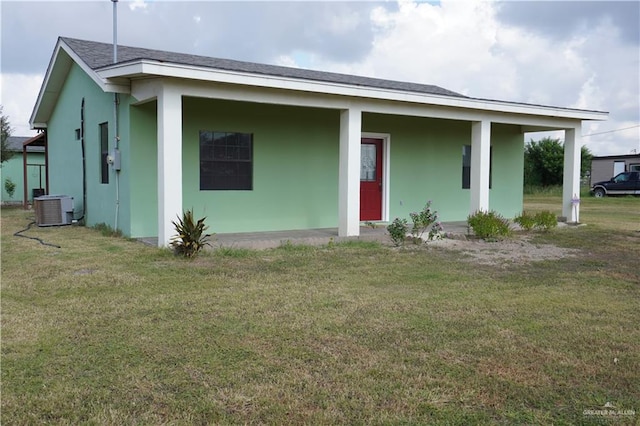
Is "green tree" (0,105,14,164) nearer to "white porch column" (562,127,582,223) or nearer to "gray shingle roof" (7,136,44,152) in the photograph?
"gray shingle roof" (7,136,44,152)

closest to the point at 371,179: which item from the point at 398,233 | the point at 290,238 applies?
the point at 398,233

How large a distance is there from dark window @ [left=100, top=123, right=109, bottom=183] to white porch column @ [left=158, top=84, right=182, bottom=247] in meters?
3.28

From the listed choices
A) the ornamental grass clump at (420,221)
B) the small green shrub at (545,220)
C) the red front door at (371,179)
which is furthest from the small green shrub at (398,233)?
the small green shrub at (545,220)

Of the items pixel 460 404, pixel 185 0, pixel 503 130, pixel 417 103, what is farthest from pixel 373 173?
pixel 460 404

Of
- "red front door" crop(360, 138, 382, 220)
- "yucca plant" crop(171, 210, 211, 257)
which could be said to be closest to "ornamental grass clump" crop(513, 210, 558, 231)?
"red front door" crop(360, 138, 382, 220)

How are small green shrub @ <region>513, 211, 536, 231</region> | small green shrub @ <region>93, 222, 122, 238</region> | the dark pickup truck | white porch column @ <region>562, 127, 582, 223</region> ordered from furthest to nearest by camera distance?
the dark pickup truck < white porch column @ <region>562, 127, 582, 223</region> < small green shrub @ <region>513, 211, 536, 231</region> < small green shrub @ <region>93, 222, 122, 238</region>

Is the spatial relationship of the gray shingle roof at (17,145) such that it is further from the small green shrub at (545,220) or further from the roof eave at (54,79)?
the small green shrub at (545,220)

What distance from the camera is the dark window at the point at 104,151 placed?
1089 centimetres

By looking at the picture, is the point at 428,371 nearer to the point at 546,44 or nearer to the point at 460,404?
the point at 460,404

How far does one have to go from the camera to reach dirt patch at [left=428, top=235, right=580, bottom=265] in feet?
26.9

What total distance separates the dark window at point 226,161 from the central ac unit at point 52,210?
12.8 ft

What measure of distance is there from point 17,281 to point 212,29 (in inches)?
513

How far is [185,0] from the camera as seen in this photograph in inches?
596

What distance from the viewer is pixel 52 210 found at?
11930 millimetres
